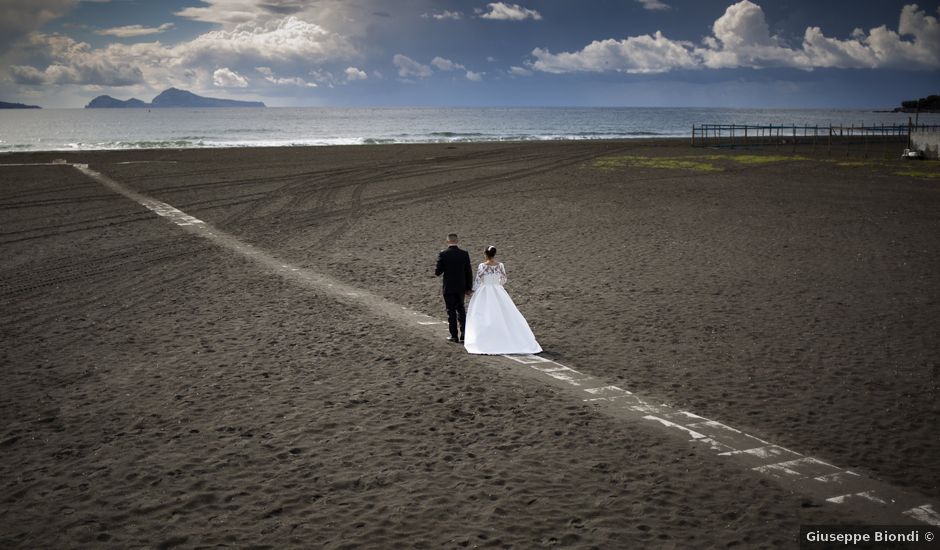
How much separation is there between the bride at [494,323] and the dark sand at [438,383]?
1.41 ft

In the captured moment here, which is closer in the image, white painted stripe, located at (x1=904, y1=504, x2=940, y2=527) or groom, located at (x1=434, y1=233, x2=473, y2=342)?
white painted stripe, located at (x1=904, y1=504, x2=940, y2=527)

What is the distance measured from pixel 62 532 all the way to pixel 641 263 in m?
14.0

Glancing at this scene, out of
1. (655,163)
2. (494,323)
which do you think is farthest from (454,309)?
(655,163)

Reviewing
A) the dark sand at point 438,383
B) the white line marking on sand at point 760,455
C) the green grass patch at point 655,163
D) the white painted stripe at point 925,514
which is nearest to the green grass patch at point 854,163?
the green grass patch at point 655,163

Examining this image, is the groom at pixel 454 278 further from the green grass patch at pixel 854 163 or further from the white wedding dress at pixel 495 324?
the green grass patch at pixel 854 163

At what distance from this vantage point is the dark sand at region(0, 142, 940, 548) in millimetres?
6656

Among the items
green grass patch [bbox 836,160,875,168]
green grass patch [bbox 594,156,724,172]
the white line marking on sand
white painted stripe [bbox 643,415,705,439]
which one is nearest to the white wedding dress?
the white line marking on sand

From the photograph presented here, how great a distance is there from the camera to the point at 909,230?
2133cm

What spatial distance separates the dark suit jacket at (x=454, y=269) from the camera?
11.8 m

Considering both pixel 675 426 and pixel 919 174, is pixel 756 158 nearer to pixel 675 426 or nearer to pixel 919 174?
pixel 919 174

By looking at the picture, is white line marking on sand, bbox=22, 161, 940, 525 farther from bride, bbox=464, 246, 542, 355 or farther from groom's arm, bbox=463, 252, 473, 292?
groom's arm, bbox=463, 252, 473, 292

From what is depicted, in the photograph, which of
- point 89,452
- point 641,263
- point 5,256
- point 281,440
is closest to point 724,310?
point 641,263

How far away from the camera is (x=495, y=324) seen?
11.5m

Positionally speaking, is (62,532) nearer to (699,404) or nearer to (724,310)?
(699,404)
